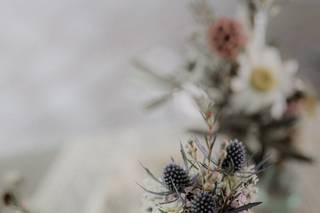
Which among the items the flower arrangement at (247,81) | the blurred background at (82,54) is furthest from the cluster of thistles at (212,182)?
the blurred background at (82,54)

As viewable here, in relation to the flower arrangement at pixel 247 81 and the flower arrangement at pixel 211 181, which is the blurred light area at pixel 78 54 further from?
the flower arrangement at pixel 211 181

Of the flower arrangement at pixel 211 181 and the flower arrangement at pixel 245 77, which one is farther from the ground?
the flower arrangement at pixel 245 77

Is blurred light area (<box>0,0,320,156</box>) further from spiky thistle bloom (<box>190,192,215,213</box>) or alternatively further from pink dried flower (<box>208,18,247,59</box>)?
spiky thistle bloom (<box>190,192,215,213</box>)

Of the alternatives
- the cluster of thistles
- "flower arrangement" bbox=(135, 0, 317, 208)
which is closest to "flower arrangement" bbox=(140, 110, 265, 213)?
the cluster of thistles

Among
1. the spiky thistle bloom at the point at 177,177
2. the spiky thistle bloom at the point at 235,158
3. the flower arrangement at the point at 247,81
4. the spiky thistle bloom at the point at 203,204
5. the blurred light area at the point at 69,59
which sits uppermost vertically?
the blurred light area at the point at 69,59

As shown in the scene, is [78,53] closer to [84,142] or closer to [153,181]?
[84,142]
